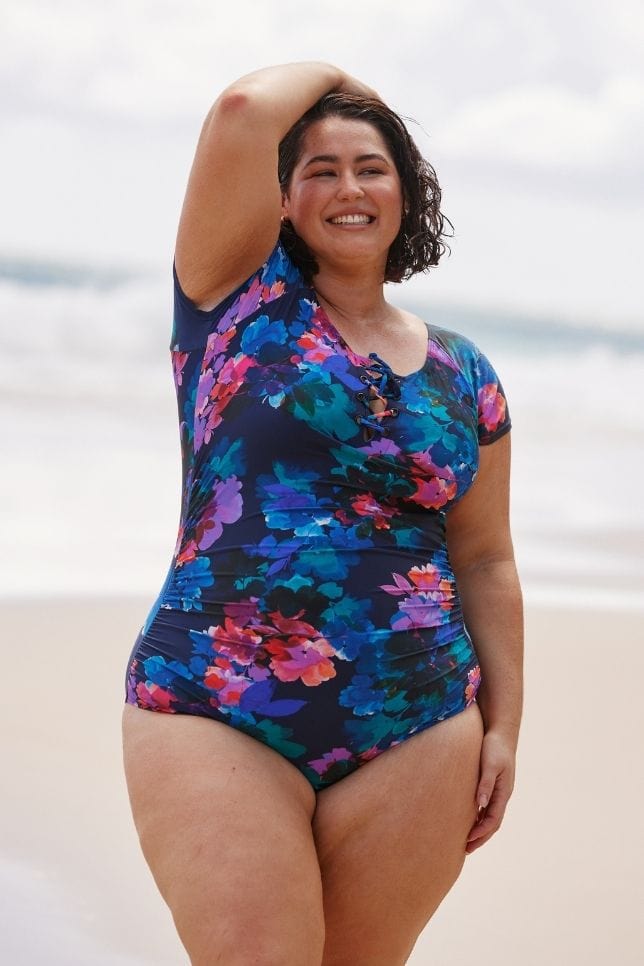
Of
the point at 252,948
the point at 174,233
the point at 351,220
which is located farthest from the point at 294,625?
the point at 174,233

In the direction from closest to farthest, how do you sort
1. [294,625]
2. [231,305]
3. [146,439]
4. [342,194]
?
[294,625], [231,305], [342,194], [146,439]

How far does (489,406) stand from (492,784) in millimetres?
588

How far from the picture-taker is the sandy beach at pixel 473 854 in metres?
3.43

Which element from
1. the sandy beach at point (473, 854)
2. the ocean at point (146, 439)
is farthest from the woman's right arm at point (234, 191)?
the ocean at point (146, 439)

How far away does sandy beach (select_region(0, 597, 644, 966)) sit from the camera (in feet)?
11.2

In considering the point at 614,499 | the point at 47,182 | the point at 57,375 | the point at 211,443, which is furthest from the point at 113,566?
the point at 47,182

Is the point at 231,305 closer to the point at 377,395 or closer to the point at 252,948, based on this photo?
the point at 377,395

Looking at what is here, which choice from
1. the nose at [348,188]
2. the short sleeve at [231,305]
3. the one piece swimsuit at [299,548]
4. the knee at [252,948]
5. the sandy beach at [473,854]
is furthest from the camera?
the sandy beach at [473,854]

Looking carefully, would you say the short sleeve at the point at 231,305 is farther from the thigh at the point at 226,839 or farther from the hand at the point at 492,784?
the hand at the point at 492,784

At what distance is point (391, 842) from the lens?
1912mm

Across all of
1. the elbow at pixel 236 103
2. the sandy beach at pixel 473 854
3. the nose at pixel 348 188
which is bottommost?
the sandy beach at pixel 473 854

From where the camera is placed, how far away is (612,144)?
14.2 m

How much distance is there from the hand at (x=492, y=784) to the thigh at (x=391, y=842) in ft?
0.16

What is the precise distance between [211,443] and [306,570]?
223 millimetres
